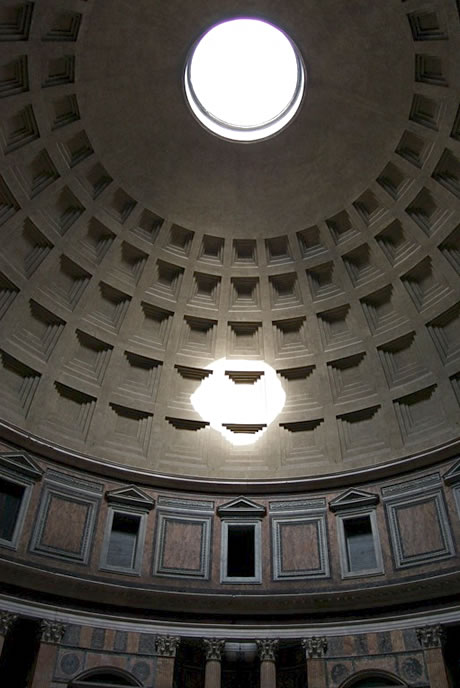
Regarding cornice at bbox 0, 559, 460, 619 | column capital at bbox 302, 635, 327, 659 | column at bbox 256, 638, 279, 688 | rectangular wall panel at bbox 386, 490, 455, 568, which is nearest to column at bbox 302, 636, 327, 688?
column capital at bbox 302, 635, 327, 659

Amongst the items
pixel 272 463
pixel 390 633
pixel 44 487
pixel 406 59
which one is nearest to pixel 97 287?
pixel 44 487

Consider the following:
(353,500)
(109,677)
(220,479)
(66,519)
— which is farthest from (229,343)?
(109,677)

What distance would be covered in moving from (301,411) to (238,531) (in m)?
4.84

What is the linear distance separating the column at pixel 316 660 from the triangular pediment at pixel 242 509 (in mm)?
4234

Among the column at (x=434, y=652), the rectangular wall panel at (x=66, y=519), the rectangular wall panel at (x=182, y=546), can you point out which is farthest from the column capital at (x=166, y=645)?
the column at (x=434, y=652)

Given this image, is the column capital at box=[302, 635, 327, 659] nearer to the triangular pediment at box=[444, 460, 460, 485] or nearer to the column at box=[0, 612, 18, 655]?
the triangular pediment at box=[444, 460, 460, 485]

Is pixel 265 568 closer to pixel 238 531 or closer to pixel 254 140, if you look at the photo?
pixel 238 531

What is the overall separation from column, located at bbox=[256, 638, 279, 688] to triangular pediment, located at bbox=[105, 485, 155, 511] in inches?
212

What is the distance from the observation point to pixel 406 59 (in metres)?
19.0

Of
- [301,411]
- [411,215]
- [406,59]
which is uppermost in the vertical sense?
[406,59]

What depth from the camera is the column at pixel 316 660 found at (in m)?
17.2

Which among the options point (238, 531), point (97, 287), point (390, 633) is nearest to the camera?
point (390, 633)

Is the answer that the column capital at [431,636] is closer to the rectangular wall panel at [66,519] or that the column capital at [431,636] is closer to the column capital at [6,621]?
the rectangular wall panel at [66,519]

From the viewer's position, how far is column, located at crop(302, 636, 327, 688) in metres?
17.2
